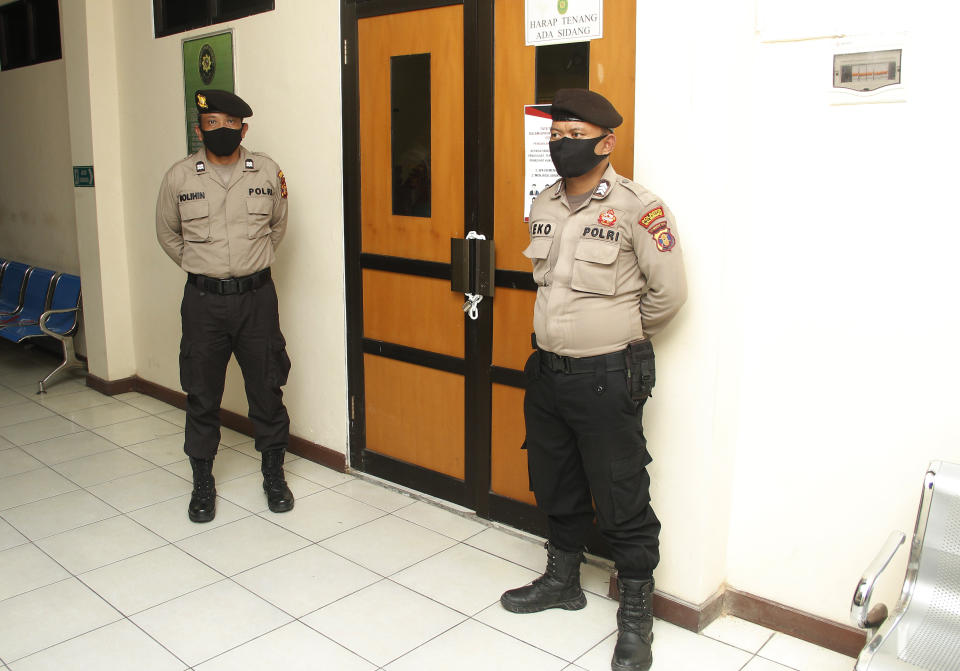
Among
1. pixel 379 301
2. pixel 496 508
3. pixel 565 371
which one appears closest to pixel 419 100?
pixel 379 301

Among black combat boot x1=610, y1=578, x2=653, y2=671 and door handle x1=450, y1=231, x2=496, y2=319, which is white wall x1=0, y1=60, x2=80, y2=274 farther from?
black combat boot x1=610, y1=578, x2=653, y2=671

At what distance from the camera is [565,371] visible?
2596 millimetres

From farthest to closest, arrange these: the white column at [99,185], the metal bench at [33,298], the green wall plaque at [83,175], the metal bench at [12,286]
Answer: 1. the metal bench at [12,286]
2. the metal bench at [33,298]
3. the green wall plaque at [83,175]
4. the white column at [99,185]

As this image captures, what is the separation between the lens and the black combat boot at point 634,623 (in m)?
2.53

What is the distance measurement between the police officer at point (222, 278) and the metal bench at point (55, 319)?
2.56 metres

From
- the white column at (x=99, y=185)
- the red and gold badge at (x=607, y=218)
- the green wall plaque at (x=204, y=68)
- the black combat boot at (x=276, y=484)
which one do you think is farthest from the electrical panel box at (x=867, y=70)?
the white column at (x=99, y=185)

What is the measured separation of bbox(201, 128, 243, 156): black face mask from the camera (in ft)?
11.2

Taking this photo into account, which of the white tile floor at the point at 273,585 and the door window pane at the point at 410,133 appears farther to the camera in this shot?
the door window pane at the point at 410,133

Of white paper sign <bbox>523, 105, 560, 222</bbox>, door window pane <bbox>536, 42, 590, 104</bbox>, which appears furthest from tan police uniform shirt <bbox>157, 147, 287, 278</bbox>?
door window pane <bbox>536, 42, 590, 104</bbox>

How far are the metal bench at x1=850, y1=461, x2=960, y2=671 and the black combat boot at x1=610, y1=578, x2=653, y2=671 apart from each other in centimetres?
71

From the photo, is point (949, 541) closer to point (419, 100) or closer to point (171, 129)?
point (419, 100)

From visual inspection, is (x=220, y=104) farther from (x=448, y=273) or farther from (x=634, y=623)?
(x=634, y=623)

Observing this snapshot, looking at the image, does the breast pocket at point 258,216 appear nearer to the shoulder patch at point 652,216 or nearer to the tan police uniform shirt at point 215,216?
the tan police uniform shirt at point 215,216

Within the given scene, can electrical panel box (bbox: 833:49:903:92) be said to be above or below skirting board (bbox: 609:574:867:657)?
above
